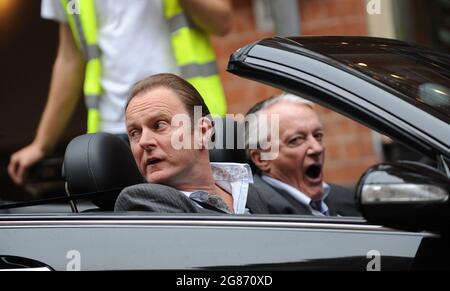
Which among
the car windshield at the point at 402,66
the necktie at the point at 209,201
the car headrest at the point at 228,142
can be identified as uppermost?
the car windshield at the point at 402,66

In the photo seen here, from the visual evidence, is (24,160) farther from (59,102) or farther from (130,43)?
(130,43)

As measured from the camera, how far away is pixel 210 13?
16.0ft

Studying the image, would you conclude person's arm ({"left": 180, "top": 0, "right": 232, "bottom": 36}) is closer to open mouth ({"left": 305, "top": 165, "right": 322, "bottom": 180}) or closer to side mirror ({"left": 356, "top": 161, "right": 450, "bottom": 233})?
open mouth ({"left": 305, "top": 165, "right": 322, "bottom": 180})

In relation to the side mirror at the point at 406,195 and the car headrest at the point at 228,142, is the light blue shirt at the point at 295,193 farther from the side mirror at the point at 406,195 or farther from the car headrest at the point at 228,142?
the side mirror at the point at 406,195

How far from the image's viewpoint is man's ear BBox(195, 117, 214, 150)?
152 inches

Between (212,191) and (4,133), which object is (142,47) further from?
(4,133)

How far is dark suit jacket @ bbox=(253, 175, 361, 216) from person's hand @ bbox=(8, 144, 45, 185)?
1.06 m

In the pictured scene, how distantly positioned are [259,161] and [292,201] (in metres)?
0.30

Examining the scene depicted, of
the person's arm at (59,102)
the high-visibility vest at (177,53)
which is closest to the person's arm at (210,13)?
the high-visibility vest at (177,53)

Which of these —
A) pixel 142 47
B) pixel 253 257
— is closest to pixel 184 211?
pixel 253 257

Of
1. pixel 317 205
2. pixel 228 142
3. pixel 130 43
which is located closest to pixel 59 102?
pixel 130 43

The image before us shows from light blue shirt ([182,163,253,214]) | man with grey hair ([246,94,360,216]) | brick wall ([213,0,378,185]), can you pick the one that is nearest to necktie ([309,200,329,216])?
man with grey hair ([246,94,360,216])

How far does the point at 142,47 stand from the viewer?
4926 millimetres

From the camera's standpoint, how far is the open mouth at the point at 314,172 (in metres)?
4.60
